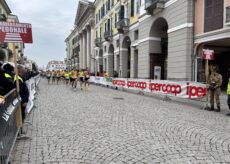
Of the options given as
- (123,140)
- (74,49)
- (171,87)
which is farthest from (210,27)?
(74,49)

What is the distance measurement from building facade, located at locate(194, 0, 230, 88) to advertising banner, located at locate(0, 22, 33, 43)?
13.0m

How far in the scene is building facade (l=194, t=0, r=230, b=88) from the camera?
15906 mm

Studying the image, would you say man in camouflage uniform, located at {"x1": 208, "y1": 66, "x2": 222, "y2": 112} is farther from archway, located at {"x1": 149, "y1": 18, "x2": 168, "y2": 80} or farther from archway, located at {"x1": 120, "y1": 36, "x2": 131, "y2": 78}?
archway, located at {"x1": 120, "y1": 36, "x2": 131, "y2": 78}

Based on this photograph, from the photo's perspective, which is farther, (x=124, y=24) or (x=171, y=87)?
(x=124, y=24)

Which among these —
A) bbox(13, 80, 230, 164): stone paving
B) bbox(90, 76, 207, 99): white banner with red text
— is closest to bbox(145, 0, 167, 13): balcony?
bbox(90, 76, 207, 99): white banner with red text

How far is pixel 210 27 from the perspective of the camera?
57.2 feet

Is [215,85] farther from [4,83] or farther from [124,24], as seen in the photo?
[124,24]

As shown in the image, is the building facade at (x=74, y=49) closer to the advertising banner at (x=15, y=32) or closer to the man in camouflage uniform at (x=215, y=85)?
the man in camouflage uniform at (x=215, y=85)

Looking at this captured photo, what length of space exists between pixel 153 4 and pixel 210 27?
283 inches

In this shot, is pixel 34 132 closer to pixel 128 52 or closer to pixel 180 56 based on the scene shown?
pixel 180 56

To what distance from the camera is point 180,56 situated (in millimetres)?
20125

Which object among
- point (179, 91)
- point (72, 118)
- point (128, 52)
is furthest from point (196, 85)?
point (128, 52)

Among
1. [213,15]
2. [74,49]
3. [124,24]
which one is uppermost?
[74,49]

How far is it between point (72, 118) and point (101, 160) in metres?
4.00
